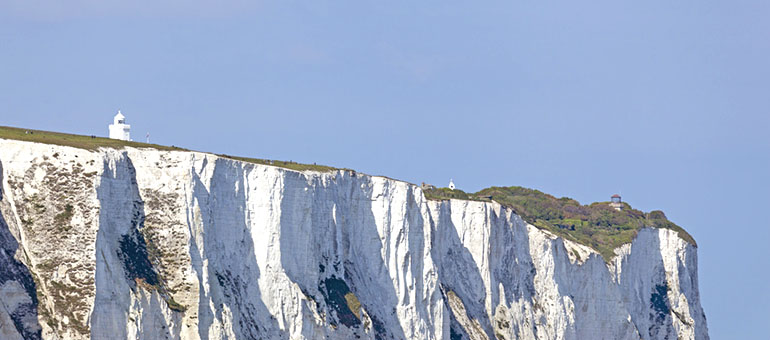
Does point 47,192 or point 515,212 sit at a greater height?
point 515,212

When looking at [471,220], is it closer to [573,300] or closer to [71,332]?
[573,300]

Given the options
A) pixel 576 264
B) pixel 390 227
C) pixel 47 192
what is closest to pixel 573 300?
pixel 576 264

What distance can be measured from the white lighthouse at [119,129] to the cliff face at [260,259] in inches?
399

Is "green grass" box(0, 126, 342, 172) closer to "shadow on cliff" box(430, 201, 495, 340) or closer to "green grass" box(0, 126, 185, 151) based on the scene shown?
"green grass" box(0, 126, 185, 151)

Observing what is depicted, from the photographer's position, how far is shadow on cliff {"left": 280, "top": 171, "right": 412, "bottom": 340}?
107188 millimetres

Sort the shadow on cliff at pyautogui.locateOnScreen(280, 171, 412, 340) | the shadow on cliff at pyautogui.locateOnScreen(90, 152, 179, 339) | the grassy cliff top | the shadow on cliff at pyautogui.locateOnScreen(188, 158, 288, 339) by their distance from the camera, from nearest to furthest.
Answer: the shadow on cliff at pyautogui.locateOnScreen(90, 152, 179, 339) < the shadow on cliff at pyautogui.locateOnScreen(188, 158, 288, 339) < the shadow on cliff at pyautogui.locateOnScreen(280, 171, 412, 340) < the grassy cliff top

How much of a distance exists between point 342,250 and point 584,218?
194 ft

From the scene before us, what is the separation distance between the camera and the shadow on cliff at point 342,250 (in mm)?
107188

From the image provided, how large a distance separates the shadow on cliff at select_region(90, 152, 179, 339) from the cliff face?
0.09 meters

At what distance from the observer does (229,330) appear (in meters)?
96.2

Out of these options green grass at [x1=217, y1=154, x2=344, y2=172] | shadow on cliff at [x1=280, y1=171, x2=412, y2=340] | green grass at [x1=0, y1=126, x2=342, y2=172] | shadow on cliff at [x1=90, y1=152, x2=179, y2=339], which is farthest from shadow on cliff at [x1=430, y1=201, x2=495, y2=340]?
shadow on cliff at [x1=90, y1=152, x2=179, y2=339]

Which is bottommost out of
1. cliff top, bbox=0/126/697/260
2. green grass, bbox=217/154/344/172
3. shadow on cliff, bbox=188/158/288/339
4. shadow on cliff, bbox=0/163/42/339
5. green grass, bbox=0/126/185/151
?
shadow on cliff, bbox=0/163/42/339

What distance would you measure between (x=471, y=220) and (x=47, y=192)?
5088 centimetres

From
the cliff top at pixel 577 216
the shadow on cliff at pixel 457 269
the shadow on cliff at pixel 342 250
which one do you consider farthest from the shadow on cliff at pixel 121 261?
the cliff top at pixel 577 216
